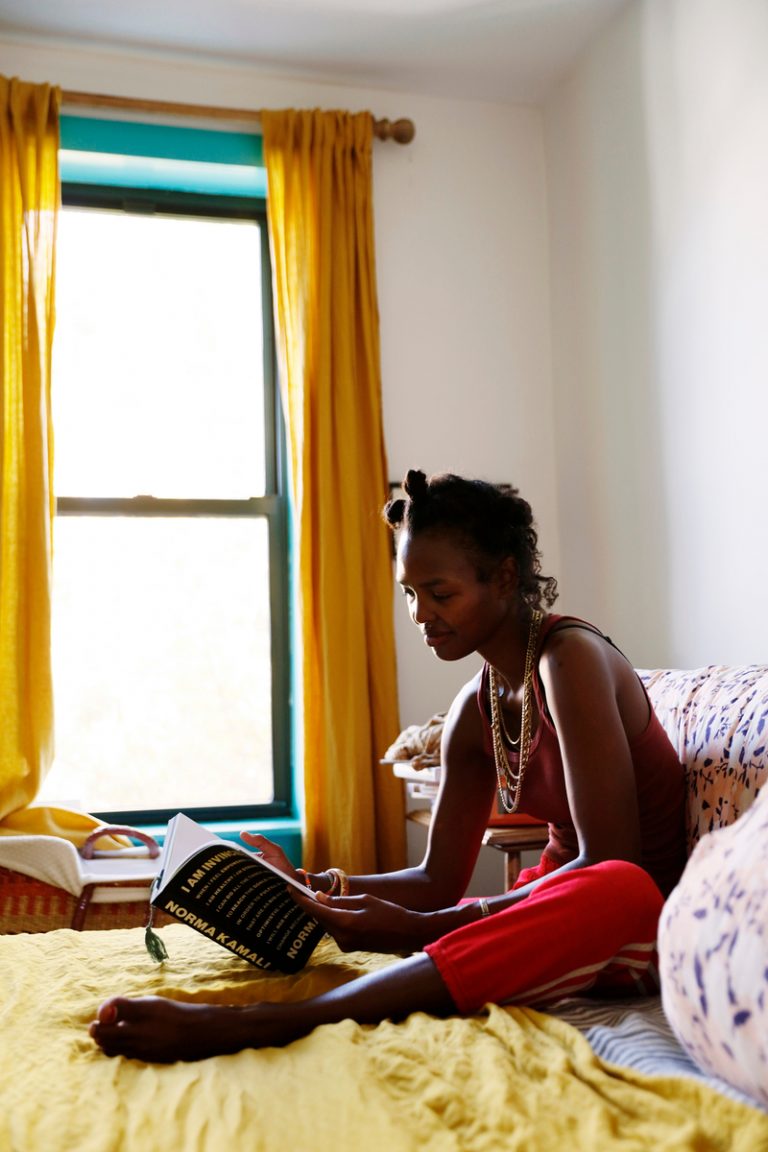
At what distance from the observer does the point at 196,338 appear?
3.70 meters

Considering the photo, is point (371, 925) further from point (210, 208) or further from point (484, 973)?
point (210, 208)

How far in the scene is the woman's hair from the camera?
190cm

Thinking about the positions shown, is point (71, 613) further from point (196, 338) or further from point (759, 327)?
point (759, 327)

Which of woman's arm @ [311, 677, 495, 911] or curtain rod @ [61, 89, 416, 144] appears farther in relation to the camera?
curtain rod @ [61, 89, 416, 144]

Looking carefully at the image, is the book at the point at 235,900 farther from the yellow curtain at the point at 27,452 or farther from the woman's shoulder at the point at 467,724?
the yellow curtain at the point at 27,452

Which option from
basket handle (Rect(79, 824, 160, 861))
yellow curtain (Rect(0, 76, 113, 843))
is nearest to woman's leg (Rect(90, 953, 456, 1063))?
basket handle (Rect(79, 824, 160, 861))

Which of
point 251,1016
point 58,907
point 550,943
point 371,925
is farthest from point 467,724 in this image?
point 58,907

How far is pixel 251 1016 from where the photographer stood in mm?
1172

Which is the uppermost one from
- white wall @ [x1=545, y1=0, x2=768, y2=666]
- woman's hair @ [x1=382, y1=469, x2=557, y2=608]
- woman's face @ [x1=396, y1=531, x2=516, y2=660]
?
white wall @ [x1=545, y1=0, x2=768, y2=666]

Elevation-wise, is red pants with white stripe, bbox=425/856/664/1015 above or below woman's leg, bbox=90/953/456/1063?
above

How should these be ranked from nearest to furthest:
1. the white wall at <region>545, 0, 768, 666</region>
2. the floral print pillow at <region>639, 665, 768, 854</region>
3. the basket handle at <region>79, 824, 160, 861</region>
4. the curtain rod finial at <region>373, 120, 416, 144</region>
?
the floral print pillow at <region>639, 665, 768, 854</region> → the white wall at <region>545, 0, 768, 666</region> → the basket handle at <region>79, 824, 160, 861</region> → the curtain rod finial at <region>373, 120, 416, 144</region>

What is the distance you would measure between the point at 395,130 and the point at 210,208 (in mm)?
666

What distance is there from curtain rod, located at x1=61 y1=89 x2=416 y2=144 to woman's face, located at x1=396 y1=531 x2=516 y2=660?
7.06ft

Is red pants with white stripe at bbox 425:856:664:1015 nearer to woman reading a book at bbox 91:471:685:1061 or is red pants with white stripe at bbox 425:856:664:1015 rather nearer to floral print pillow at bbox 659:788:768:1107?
woman reading a book at bbox 91:471:685:1061
